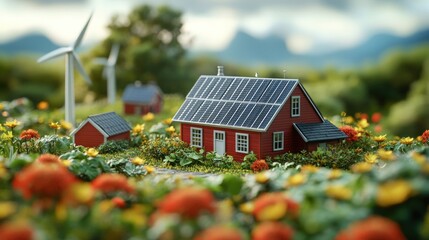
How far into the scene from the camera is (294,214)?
8.24 m

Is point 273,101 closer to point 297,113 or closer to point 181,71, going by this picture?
point 297,113

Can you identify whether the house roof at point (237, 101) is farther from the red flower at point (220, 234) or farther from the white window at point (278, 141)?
the red flower at point (220, 234)

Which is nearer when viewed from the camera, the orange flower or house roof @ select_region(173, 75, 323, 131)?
the orange flower

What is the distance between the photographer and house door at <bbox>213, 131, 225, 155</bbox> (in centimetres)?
1894

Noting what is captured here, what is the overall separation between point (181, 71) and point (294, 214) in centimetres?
2911

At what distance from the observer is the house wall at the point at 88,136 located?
20.9 metres

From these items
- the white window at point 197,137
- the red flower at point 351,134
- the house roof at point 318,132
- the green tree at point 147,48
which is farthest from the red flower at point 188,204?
the green tree at point 147,48

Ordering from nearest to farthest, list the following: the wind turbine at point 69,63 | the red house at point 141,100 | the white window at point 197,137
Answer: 1. the white window at point 197,137
2. the wind turbine at point 69,63
3. the red house at point 141,100

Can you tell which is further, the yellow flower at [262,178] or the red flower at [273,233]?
the yellow flower at [262,178]

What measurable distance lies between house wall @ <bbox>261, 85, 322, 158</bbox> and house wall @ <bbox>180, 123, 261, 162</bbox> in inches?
6.7

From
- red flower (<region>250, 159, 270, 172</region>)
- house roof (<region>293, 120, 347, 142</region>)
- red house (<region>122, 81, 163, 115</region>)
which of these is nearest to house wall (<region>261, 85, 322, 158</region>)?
house roof (<region>293, 120, 347, 142</region>)

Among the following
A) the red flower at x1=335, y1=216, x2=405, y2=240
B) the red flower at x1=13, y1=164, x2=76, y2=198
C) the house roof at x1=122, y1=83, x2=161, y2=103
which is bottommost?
the house roof at x1=122, y1=83, x2=161, y2=103

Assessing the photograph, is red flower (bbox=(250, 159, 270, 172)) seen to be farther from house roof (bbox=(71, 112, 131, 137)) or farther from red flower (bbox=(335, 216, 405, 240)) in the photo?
red flower (bbox=(335, 216, 405, 240))

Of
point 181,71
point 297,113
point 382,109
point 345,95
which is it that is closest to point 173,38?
point 181,71
